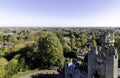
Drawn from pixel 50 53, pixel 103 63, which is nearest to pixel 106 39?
pixel 50 53

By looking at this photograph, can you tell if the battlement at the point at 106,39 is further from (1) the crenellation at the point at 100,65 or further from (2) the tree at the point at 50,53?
(2) the tree at the point at 50,53

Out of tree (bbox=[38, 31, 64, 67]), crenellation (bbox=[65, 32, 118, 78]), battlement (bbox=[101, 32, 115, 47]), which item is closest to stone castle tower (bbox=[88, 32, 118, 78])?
crenellation (bbox=[65, 32, 118, 78])

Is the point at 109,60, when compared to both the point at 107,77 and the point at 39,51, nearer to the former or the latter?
the point at 107,77

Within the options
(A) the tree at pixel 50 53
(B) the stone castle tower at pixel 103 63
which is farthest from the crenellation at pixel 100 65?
(A) the tree at pixel 50 53

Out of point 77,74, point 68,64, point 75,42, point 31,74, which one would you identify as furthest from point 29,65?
point 75,42

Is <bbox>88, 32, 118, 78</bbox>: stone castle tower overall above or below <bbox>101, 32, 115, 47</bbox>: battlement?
below

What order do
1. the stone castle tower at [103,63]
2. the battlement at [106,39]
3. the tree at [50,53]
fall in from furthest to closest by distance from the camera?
the tree at [50,53] → the battlement at [106,39] → the stone castle tower at [103,63]

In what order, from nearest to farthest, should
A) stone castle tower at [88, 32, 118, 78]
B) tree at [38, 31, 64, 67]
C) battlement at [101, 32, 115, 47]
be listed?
stone castle tower at [88, 32, 118, 78]
battlement at [101, 32, 115, 47]
tree at [38, 31, 64, 67]

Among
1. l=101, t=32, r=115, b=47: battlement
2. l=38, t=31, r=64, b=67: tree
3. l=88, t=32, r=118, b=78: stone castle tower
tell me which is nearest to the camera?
l=88, t=32, r=118, b=78: stone castle tower

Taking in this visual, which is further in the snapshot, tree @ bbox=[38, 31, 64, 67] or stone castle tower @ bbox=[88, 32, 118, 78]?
tree @ bbox=[38, 31, 64, 67]

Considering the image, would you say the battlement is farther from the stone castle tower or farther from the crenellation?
the stone castle tower
